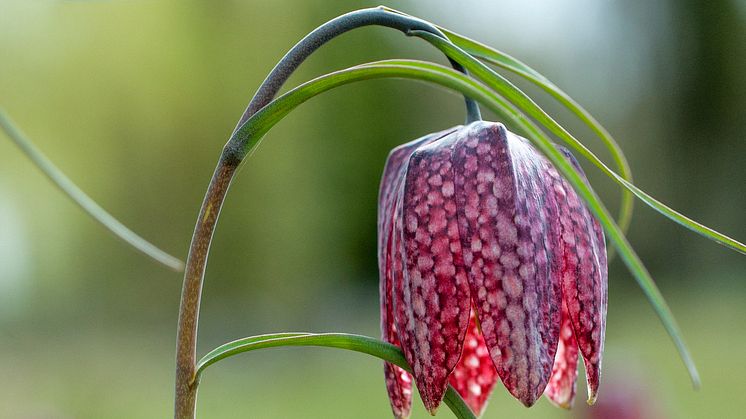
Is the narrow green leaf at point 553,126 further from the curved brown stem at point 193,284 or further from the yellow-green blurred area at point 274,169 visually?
the yellow-green blurred area at point 274,169

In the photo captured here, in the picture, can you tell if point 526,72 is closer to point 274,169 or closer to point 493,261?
point 493,261

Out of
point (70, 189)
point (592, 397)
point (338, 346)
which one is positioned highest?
point (70, 189)

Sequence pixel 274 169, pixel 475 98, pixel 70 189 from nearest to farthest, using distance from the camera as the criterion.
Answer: pixel 475 98 < pixel 70 189 < pixel 274 169

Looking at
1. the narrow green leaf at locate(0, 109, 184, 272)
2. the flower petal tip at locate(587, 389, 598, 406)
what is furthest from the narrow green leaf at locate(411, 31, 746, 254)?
the narrow green leaf at locate(0, 109, 184, 272)

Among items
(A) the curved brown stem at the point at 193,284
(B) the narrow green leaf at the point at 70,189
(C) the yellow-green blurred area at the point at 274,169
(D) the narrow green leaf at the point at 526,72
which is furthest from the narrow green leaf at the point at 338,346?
(C) the yellow-green blurred area at the point at 274,169

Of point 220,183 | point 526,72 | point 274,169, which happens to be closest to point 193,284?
point 220,183

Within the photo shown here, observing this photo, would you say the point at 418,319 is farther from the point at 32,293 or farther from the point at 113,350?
the point at 32,293
